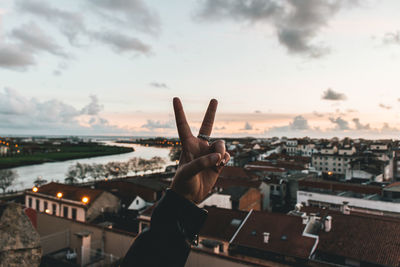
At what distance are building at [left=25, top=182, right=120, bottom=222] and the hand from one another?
19202 mm

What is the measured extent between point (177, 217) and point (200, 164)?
0.30 meters

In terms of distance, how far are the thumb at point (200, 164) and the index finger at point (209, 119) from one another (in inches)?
13.7

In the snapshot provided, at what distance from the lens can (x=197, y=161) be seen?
4.38 feet

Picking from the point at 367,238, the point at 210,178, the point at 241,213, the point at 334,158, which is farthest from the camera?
the point at 334,158

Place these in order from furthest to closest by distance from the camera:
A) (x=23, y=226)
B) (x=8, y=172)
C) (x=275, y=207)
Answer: (x=8, y=172) → (x=275, y=207) → (x=23, y=226)

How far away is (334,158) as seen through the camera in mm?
49875

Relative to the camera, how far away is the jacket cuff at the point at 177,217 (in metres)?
1.38

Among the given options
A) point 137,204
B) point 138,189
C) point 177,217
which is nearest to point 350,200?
point 137,204

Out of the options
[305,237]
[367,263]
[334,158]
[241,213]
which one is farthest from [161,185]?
[334,158]

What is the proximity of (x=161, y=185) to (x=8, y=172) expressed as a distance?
898 inches

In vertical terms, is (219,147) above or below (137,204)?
above

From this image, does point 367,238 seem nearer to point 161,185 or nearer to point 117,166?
point 161,185

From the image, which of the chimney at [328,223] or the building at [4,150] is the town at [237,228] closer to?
the chimney at [328,223]

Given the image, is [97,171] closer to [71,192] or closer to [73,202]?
[71,192]
